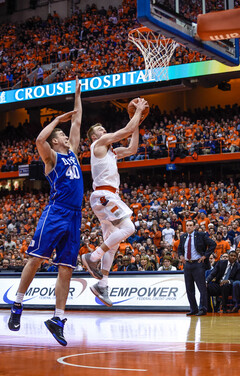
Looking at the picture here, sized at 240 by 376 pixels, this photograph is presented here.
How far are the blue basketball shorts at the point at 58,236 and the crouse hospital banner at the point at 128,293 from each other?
847cm

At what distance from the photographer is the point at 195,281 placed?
14.2 m

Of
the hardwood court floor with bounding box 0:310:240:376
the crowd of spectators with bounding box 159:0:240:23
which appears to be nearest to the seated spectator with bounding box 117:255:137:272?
the hardwood court floor with bounding box 0:310:240:376

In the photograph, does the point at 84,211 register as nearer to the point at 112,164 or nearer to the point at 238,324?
Answer: the point at 238,324

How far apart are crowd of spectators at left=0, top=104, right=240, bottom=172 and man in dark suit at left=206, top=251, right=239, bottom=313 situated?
1122cm

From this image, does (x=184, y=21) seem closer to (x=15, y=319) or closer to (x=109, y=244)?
(x=109, y=244)

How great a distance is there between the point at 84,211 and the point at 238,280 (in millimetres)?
11501

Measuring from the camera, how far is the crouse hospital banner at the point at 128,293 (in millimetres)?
15234

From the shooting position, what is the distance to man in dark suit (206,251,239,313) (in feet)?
50.2

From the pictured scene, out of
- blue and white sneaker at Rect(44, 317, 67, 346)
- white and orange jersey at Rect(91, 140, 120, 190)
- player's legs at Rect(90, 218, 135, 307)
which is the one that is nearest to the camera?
blue and white sneaker at Rect(44, 317, 67, 346)

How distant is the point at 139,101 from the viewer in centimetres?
828

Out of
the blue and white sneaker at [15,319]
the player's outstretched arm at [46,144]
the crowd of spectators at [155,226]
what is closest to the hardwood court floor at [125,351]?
the blue and white sneaker at [15,319]

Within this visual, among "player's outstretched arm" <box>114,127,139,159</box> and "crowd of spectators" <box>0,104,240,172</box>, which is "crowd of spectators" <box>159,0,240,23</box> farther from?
"crowd of spectators" <box>0,104,240,172</box>

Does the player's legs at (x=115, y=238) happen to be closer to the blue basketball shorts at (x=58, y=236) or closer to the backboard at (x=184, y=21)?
the blue basketball shorts at (x=58, y=236)

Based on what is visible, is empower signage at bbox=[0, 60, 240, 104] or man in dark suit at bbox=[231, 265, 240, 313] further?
empower signage at bbox=[0, 60, 240, 104]
